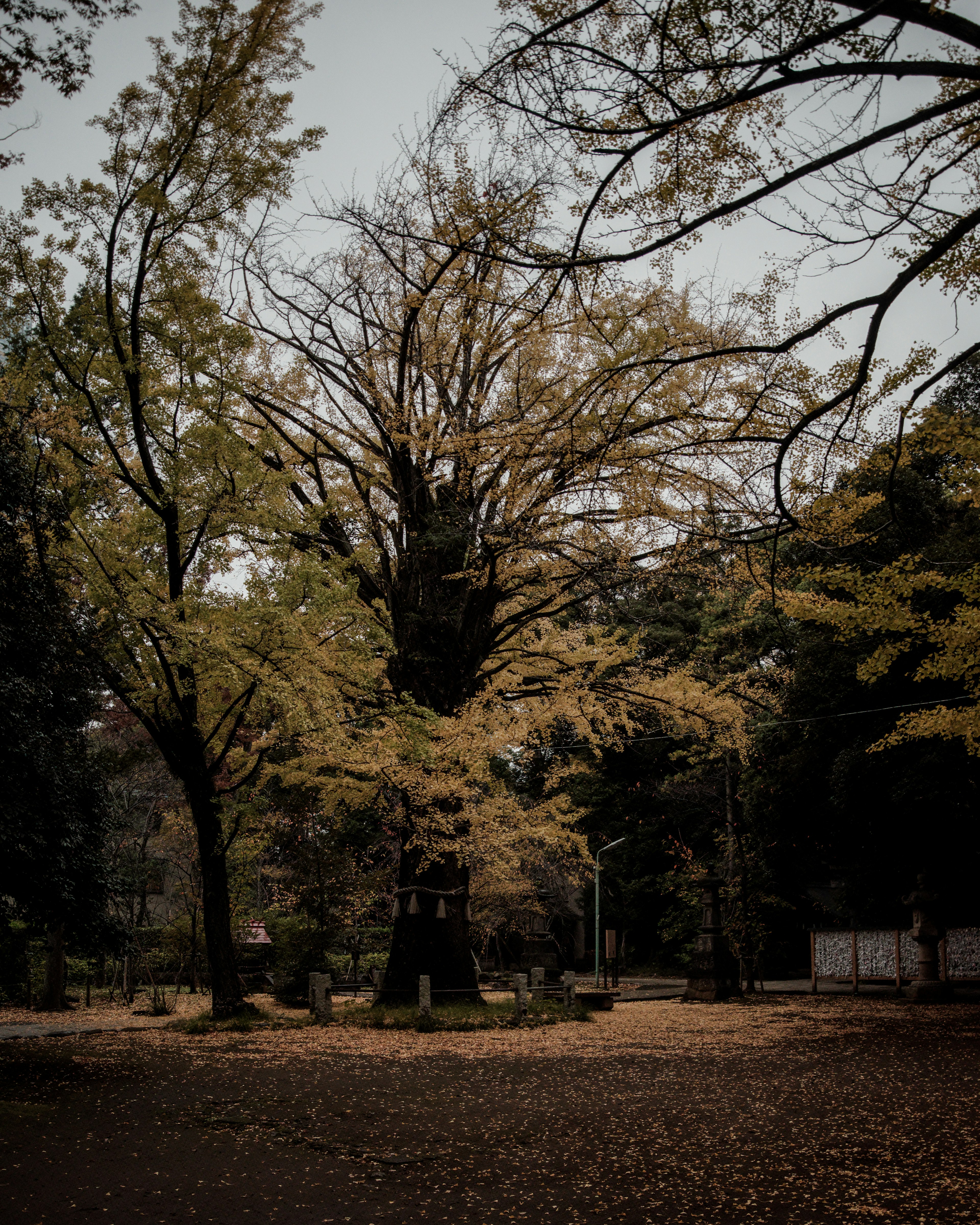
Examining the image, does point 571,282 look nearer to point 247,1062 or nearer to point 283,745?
point 247,1062

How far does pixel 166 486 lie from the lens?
1316 cm

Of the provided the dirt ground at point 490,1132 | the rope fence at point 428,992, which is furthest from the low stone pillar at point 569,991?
the dirt ground at point 490,1132

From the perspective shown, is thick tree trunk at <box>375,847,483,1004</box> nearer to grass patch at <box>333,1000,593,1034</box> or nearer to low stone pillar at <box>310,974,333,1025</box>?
grass patch at <box>333,1000,593,1034</box>

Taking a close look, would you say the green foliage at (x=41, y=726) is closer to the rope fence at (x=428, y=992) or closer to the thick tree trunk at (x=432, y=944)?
the rope fence at (x=428, y=992)

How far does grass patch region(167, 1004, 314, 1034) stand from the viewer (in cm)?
1308

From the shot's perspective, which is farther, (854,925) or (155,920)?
(155,920)

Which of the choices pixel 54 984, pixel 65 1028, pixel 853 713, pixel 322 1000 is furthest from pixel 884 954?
pixel 54 984

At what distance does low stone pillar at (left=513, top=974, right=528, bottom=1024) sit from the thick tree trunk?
783 millimetres

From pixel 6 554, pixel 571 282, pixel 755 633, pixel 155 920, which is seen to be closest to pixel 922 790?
pixel 755 633

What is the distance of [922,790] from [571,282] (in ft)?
39.9

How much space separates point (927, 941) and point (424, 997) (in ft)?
34.0

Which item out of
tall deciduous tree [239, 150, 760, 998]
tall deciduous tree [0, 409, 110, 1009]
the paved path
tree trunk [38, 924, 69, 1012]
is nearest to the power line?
tall deciduous tree [239, 150, 760, 998]

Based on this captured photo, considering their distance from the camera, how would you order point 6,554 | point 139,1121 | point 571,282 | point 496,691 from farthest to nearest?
point 496,691, point 6,554, point 139,1121, point 571,282

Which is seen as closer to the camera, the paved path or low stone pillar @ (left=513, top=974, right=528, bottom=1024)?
the paved path
